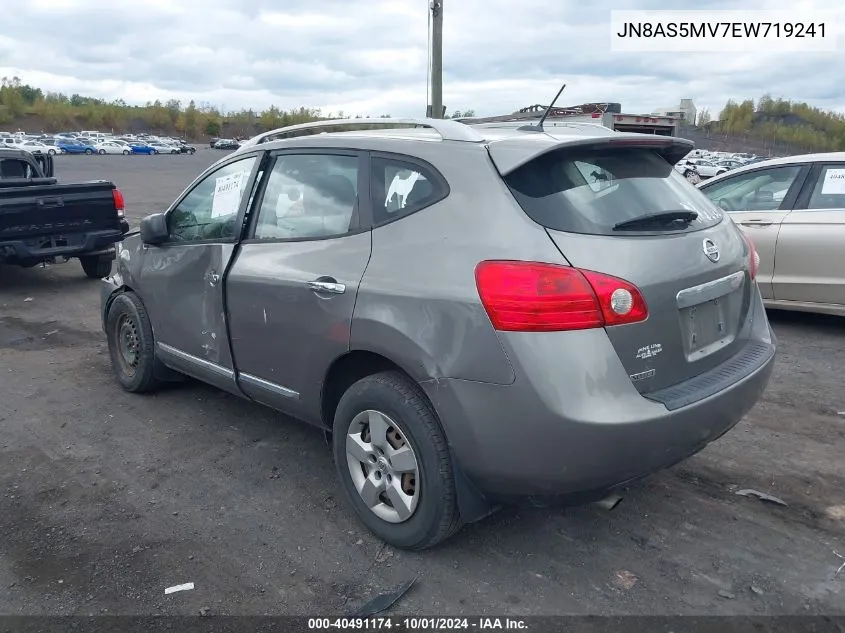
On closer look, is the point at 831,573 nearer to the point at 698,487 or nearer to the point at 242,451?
the point at 698,487

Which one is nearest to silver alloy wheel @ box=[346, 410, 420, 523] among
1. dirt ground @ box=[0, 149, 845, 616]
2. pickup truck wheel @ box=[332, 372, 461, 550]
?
pickup truck wheel @ box=[332, 372, 461, 550]

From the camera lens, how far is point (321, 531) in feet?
11.1

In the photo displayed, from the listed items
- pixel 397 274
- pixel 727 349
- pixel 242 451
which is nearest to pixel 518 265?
pixel 397 274

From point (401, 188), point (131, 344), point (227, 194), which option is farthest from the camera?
point (131, 344)

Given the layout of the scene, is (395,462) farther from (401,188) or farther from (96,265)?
(96,265)

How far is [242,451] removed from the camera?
423cm

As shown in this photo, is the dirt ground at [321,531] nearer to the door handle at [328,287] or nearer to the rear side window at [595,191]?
the door handle at [328,287]

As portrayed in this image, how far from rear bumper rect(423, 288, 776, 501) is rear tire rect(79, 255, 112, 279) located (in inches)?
305

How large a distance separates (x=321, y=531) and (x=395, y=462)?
0.59 m

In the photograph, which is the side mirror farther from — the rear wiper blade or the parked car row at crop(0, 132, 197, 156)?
the parked car row at crop(0, 132, 197, 156)

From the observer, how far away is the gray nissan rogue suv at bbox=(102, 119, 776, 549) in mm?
2650

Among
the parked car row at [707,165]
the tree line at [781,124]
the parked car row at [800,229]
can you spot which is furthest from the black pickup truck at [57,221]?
the tree line at [781,124]

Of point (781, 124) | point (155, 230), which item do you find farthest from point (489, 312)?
point (781, 124)

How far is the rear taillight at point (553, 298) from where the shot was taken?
2631 millimetres
